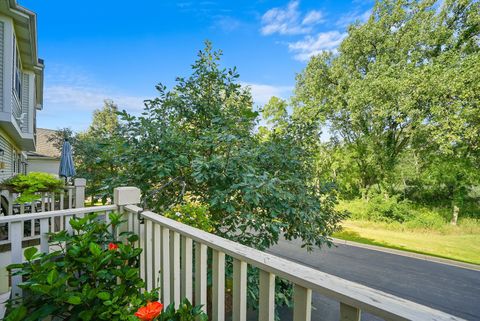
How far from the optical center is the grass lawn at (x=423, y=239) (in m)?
8.34

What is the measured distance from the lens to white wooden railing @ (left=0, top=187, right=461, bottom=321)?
0.70 m

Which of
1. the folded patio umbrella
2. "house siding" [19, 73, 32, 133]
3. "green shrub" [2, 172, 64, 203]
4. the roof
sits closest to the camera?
"green shrub" [2, 172, 64, 203]

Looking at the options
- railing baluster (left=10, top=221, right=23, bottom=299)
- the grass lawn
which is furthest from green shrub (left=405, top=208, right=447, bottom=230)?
railing baluster (left=10, top=221, right=23, bottom=299)

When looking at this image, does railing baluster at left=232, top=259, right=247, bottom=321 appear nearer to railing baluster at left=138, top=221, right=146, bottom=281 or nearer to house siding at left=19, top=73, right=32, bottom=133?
railing baluster at left=138, top=221, right=146, bottom=281

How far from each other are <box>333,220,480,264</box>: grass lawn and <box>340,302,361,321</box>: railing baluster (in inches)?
401

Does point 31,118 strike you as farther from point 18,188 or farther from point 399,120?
point 399,120

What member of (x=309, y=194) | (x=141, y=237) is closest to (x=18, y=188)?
(x=141, y=237)

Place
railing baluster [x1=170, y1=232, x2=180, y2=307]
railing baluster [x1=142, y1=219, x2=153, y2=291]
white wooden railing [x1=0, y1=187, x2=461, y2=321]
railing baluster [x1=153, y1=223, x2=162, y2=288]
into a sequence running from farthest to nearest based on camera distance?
1. railing baluster [x1=142, y1=219, x2=153, y2=291]
2. railing baluster [x1=153, y1=223, x2=162, y2=288]
3. railing baluster [x1=170, y1=232, x2=180, y2=307]
4. white wooden railing [x1=0, y1=187, x2=461, y2=321]

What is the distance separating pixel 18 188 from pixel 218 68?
4.13 meters

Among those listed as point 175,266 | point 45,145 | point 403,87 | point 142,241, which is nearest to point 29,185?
point 142,241

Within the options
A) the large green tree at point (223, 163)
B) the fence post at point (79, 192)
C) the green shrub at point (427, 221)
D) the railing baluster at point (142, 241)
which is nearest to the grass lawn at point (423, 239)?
the green shrub at point (427, 221)

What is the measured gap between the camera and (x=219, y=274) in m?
1.23

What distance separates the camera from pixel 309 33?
11.7 metres

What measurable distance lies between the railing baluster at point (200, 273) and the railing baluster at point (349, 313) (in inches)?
30.8
